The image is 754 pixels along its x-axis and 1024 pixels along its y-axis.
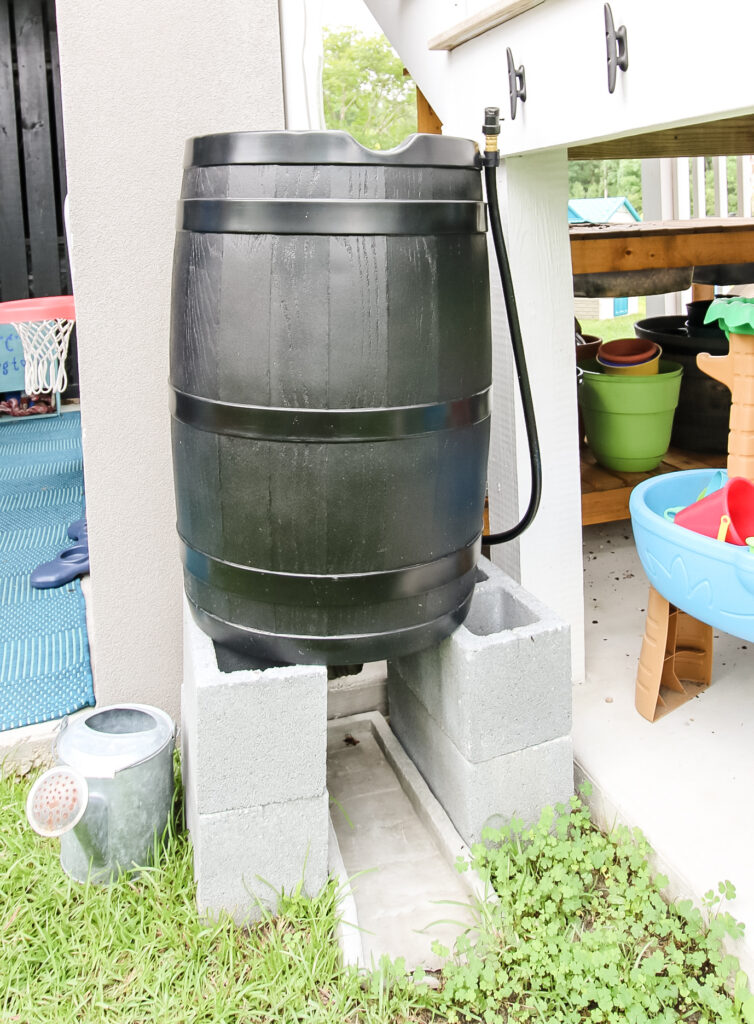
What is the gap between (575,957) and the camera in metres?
1.31

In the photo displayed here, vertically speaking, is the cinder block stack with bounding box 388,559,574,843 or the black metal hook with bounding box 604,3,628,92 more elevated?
the black metal hook with bounding box 604,3,628,92

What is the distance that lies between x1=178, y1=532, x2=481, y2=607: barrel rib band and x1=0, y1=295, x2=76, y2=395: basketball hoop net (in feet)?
8.04

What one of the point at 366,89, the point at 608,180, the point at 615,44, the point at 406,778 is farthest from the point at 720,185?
the point at 608,180

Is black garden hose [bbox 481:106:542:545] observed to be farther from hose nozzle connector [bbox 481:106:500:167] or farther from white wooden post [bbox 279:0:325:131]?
white wooden post [bbox 279:0:325:131]

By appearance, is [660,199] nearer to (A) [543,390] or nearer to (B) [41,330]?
(B) [41,330]

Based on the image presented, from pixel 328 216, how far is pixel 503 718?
2.72ft

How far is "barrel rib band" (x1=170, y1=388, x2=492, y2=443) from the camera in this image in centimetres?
127

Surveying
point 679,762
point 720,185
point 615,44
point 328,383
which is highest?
point 720,185

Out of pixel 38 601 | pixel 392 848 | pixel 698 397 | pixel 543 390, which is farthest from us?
pixel 698 397

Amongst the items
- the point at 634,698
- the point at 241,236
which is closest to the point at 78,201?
the point at 241,236

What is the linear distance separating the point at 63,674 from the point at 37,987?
77 cm

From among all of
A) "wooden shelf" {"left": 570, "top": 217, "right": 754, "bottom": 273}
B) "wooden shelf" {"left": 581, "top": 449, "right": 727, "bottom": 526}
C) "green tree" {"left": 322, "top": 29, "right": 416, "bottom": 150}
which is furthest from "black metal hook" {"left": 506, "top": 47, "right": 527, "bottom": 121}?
"green tree" {"left": 322, "top": 29, "right": 416, "bottom": 150}

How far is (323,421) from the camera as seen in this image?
127 centimetres

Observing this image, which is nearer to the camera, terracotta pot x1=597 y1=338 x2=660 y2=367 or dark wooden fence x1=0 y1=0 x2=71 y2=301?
terracotta pot x1=597 y1=338 x2=660 y2=367
